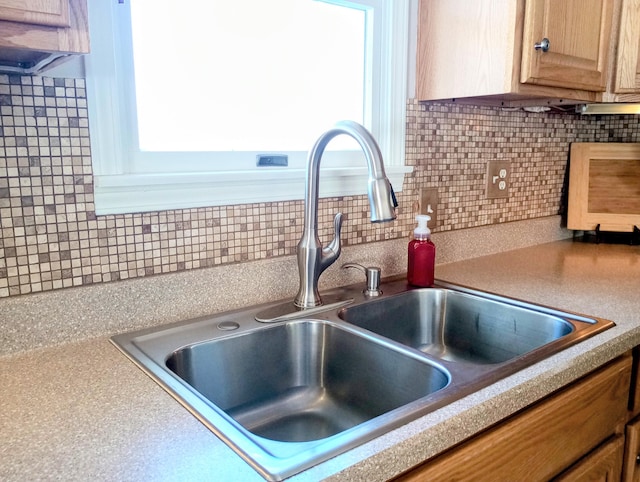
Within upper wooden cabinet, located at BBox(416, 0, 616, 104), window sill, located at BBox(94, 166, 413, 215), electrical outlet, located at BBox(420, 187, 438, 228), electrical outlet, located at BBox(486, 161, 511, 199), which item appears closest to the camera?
window sill, located at BBox(94, 166, 413, 215)

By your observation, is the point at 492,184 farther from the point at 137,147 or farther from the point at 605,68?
the point at 137,147

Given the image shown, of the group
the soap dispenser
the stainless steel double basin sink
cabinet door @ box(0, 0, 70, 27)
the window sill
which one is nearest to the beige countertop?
the stainless steel double basin sink

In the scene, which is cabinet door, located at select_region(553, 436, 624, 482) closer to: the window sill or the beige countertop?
the beige countertop

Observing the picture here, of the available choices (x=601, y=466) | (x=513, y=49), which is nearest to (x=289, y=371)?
(x=601, y=466)

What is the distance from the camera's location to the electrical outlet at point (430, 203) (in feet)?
4.97

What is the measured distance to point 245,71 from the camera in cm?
121

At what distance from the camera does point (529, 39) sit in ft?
4.12

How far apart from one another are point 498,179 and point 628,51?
50 cm

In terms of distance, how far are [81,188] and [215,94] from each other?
378 millimetres

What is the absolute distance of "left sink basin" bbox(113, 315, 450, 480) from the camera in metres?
0.93

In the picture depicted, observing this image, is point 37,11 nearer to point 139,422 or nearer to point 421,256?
point 139,422

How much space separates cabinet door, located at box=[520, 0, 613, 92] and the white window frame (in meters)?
0.32

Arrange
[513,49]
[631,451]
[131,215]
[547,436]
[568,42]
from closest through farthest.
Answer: [547,436], [131,215], [631,451], [513,49], [568,42]

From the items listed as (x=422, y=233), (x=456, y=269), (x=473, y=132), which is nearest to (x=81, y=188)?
(x=422, y=233)
